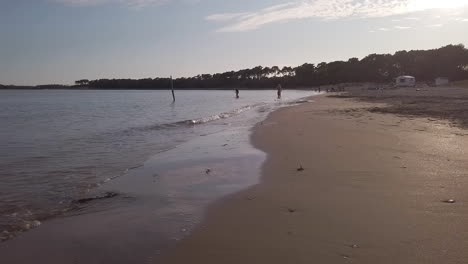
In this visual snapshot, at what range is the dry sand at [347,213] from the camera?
4113mm

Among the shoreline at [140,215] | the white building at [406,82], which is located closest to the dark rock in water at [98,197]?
the shoreline at [140,215]

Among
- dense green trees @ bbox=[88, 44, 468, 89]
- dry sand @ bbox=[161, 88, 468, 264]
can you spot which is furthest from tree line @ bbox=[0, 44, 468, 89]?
dry sand @ bbox=[161, 88, 468, 264]

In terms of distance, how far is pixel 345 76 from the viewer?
128 m

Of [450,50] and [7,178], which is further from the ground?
[450,50]

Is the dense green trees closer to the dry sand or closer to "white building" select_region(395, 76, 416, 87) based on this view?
"white building" select_region(395, 76, 416, 87)

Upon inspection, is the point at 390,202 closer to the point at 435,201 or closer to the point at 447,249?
the point at 435,201

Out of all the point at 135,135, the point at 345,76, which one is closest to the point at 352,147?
the point at 135,135

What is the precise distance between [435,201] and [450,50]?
103241 mm

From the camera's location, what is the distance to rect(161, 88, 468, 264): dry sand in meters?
4.11

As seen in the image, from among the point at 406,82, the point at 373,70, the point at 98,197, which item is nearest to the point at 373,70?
the point at 373,70

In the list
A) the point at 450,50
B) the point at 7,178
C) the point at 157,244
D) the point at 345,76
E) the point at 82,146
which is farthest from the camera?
the point at 345,76

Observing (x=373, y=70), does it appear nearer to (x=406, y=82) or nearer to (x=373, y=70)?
(x=373, y=70)

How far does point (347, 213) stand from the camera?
17.5 feet

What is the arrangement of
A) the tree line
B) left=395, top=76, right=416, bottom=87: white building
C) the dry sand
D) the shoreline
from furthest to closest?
the tree line, left=395, top=76, right=416, bottom=87: white building, the shoreline, the dry sand
